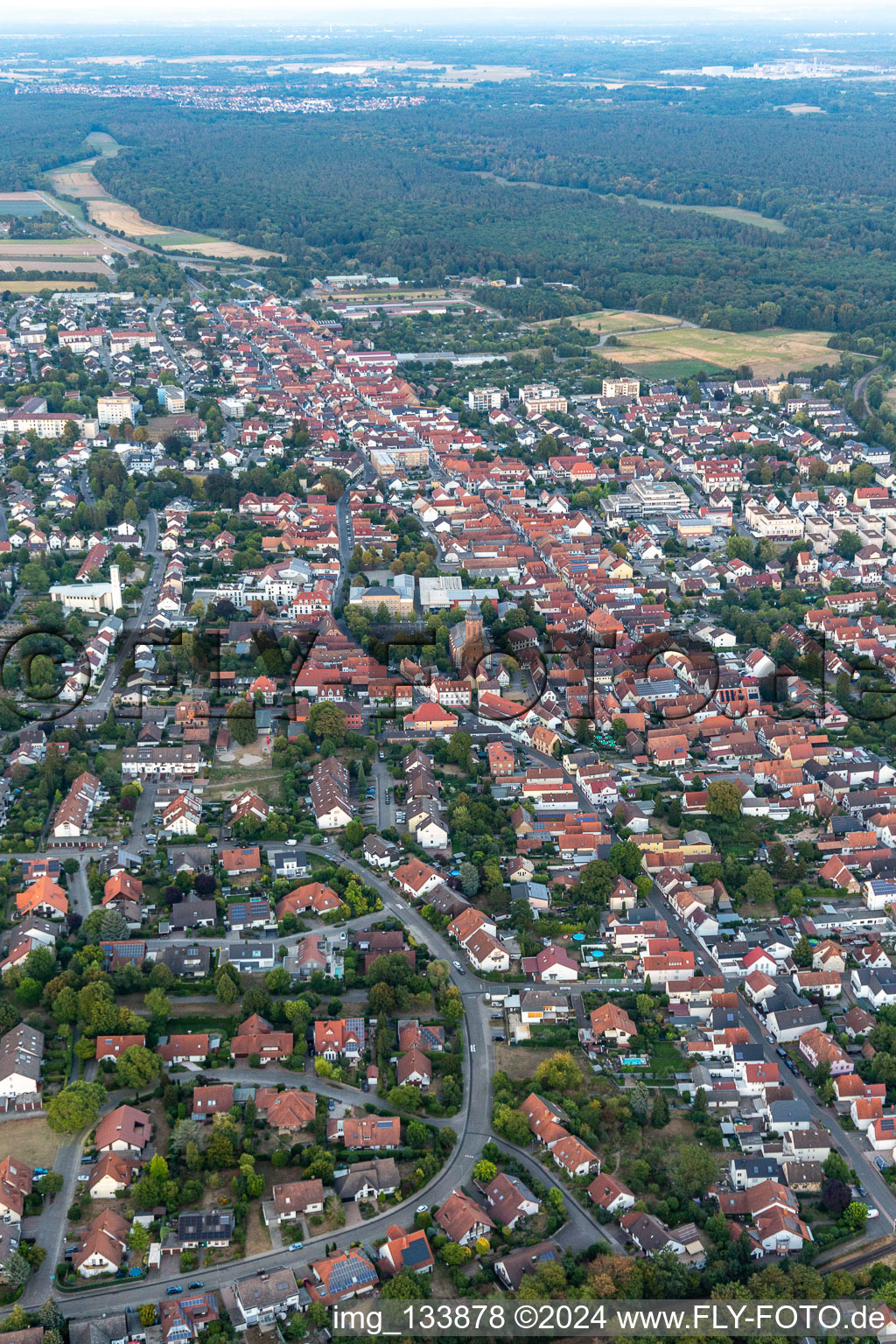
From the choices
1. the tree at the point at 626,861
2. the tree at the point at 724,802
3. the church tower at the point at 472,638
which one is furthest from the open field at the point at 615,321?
the tree at the point at 626,861

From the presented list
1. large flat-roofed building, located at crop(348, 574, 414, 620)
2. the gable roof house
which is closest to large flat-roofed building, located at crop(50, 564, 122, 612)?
large flat-roofed building, located at crop(348, 574, 414, 620)

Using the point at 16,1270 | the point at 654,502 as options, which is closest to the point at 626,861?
the point at 16,1270

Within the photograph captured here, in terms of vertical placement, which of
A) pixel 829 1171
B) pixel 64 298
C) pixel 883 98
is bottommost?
pixel 829 1171

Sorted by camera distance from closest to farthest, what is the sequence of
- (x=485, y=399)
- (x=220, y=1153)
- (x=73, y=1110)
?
(x=220, y=1153)
(x=73, y=1110)
(x=485, y=399)

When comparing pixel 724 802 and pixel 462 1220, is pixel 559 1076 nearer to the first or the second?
pixel 462 1220

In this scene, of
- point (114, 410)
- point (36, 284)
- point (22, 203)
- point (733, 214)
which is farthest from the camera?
point (22, 203)

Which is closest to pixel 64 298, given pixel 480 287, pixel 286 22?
pixel 480 287

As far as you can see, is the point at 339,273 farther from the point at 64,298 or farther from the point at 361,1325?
the point at 361,1325

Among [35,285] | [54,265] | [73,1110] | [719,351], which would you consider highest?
[54,265]
